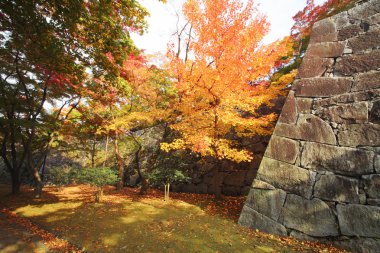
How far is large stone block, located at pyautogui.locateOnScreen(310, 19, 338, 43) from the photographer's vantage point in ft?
23.9

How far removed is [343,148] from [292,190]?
1.89 metres

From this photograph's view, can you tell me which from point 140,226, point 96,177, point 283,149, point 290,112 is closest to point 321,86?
point 290,112

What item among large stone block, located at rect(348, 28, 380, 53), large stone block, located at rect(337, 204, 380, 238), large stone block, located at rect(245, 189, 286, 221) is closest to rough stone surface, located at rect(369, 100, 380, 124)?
large stone block, located at rect(348, 28, 380, 53)

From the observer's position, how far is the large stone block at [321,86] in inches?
253

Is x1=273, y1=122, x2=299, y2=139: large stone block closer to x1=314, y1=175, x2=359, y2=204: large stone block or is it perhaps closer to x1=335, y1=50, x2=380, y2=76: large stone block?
x1=314, y1=175, x2=359, y2=204: large stone block

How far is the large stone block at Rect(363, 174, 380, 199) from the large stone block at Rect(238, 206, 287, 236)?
2446 millimetres

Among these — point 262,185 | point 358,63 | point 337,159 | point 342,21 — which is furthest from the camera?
point 342,21

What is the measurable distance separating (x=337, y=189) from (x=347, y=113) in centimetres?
227

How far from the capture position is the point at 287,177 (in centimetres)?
650

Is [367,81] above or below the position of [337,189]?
above

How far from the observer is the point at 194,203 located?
9.73m

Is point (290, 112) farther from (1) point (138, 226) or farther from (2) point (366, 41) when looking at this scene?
(1) point (138, 226)

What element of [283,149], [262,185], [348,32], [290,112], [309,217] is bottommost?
[309,217]

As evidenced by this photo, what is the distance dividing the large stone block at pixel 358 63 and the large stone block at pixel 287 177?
11.4ft
